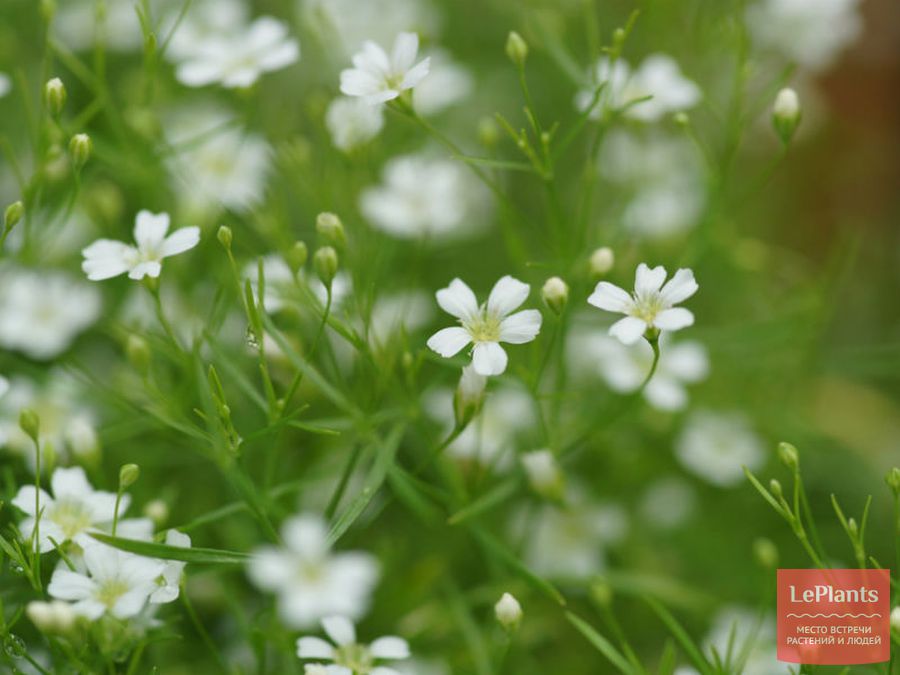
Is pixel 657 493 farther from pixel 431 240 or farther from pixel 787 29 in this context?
pixel 787 29

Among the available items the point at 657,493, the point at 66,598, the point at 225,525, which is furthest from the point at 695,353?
the point at 66,598

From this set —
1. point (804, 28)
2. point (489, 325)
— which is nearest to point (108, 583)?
point (489, 325)

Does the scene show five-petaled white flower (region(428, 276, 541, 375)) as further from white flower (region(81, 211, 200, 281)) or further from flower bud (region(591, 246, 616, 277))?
white flower (region(81, 211, 200, 281))

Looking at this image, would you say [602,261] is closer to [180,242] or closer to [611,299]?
[611,299]

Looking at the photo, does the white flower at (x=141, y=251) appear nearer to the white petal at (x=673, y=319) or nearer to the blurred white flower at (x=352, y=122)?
the blurred white flower at (x=352, y=122)

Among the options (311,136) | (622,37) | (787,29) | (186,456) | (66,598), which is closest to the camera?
(66,598)

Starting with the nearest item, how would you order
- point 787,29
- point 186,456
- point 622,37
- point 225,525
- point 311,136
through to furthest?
1. point 622,37
2. point 225,525
3. point 186,456
4. point 787,29
5. point 311,136
